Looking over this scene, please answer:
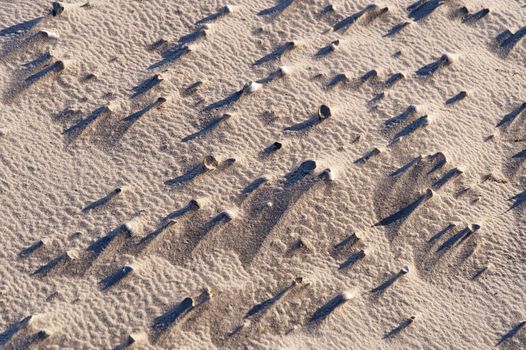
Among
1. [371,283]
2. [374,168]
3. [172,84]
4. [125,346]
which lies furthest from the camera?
[172,84]

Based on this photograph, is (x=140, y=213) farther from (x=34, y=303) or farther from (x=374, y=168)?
(x=374, y=168)

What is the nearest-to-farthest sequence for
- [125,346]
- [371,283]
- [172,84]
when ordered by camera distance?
[125,346] → [371,283] → [172,84]

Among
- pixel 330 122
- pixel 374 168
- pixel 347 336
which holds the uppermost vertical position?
pixel 330 122

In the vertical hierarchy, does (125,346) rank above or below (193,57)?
below

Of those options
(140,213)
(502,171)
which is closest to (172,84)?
(140,213)

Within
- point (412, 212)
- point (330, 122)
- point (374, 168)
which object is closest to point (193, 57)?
point (330, 122)

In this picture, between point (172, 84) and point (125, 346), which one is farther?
point (172, 84)
